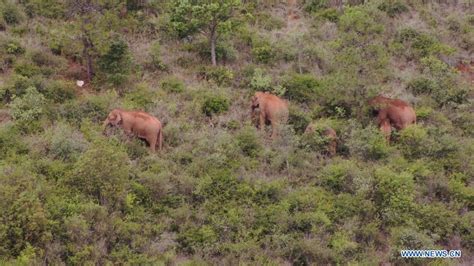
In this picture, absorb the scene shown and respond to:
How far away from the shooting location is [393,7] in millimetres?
24875

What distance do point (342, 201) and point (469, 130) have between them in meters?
6.09

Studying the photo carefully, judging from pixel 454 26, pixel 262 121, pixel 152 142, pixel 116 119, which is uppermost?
pixel 116 119

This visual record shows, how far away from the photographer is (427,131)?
52.5 feet

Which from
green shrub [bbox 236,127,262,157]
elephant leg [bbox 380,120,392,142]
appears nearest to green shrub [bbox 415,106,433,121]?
elephant leg [bbox 380,120,392,142]

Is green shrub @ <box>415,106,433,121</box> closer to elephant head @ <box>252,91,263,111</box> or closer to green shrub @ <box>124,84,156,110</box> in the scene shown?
elephant head @ <box>252,91,263,111</box>

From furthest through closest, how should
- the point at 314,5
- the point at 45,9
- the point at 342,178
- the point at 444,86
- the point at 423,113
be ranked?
the point at 314,5, the point at 45,9, the point at 444,86, the point at 423,113, the point at 342,178

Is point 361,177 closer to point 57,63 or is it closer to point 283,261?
point 283,261

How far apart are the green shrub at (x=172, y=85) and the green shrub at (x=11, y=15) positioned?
6194 millimetres

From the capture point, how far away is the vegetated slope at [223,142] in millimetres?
11352

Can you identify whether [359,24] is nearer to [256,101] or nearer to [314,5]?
[314,5]

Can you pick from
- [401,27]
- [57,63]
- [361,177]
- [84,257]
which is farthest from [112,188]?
[401,27]

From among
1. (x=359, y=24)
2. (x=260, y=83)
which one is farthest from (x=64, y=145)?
(x=359, y=24)

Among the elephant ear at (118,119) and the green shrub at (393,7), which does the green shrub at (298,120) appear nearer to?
the elephant ear at (118,119)

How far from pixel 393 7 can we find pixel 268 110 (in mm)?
11343
